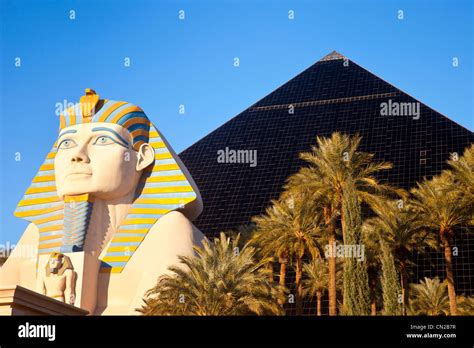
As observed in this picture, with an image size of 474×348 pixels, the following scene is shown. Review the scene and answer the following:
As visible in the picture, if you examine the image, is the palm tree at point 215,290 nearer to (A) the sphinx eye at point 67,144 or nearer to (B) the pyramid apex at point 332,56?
(A) the sphinx eye at point 67,144

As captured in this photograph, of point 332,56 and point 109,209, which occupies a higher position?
point 332,56

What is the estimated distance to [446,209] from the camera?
23.6 metres

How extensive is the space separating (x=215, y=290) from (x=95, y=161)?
5.98 metres

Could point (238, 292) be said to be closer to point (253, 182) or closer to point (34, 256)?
point (34, 256)

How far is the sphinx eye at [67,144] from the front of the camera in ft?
76.0

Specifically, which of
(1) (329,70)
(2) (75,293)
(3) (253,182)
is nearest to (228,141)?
(3) (253,182)

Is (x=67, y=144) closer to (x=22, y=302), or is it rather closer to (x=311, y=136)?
(x=22, y=302)

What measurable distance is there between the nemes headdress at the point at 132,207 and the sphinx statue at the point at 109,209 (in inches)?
1.2

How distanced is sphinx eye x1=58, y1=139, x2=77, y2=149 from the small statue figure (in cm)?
356

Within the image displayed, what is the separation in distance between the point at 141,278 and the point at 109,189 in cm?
298

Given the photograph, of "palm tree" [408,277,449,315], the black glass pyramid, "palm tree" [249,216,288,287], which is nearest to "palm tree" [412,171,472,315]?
"palm tree" [408,277,449,315]

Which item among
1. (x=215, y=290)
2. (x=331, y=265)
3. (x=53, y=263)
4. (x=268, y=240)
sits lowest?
(x=215, y=290)

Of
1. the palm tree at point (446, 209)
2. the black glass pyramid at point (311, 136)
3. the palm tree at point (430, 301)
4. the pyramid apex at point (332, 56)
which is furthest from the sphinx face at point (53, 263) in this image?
the pyramid apex at point (332, 56)

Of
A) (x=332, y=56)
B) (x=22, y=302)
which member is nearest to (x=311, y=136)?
(x=332, y=56)
